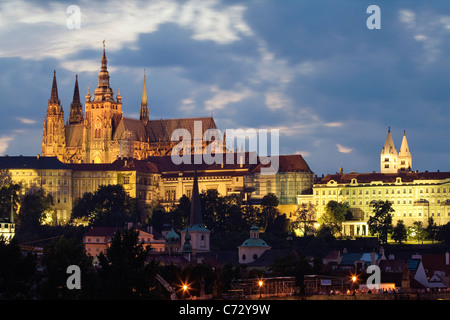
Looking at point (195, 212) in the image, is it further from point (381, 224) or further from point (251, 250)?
point (381, 224)

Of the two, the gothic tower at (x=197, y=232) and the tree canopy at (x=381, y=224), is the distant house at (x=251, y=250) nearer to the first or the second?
the gothic tower at (x=197, y=232)

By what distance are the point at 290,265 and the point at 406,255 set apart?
51916 mm

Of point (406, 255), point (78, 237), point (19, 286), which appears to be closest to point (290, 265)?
point (19, 286)

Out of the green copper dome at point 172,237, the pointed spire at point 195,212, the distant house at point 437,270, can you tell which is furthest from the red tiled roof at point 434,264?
the pointed spire at point 195,212

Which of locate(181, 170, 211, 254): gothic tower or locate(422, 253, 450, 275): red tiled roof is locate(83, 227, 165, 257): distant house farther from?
locate(422, 253, 450, 275): red tiled roof

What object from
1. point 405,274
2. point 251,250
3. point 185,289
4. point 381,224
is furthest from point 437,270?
point 381,224

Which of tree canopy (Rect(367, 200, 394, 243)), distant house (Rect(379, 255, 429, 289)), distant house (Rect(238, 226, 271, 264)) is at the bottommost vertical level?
distant house (Rect(379, 255, 429, 289))

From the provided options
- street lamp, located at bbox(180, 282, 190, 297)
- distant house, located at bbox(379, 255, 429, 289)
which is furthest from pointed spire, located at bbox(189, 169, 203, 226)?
street lamp, located at bbox(180, 282, 190, 297)

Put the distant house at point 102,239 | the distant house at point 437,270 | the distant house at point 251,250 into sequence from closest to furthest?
the distant house at point 437,270
the distant house at point 251,250
the distant house at point 102,239

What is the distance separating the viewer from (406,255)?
564 ft

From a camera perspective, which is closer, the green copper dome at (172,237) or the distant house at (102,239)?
the distant house at (102,239)

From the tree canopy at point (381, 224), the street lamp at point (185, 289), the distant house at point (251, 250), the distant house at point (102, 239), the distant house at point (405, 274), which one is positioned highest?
the tree canopy at point (381, 224)
